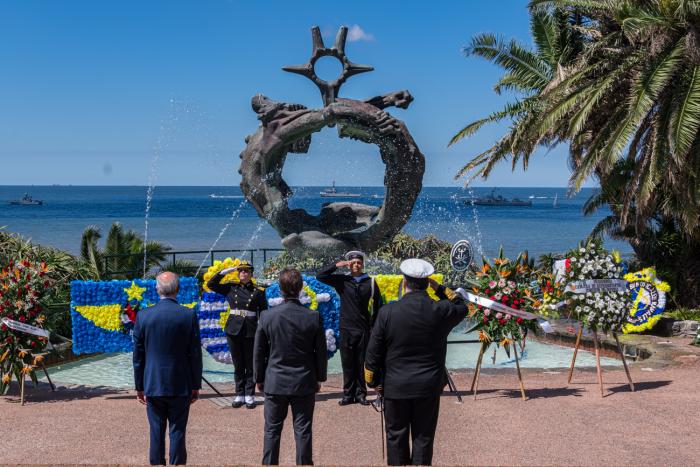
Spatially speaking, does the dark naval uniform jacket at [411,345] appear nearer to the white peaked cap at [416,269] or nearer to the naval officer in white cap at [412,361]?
the naval officer in white cap at [412,361]

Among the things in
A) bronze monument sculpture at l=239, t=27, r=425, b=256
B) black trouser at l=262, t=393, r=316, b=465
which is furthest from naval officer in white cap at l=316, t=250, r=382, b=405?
bronze monument sculpture at l=239, t=27, r=425, b=256

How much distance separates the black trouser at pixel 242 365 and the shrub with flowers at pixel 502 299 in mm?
2550

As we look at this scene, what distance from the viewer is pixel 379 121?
13.5 metres

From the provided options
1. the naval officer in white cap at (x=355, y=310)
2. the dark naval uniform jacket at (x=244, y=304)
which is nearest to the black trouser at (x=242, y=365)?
the dark naval uniform jacket at (x=244, y=304)

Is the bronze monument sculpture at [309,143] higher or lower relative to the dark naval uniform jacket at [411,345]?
higher

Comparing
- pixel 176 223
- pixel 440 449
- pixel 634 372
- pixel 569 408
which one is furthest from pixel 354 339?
pixel 176 223

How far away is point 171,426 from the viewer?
235 inches

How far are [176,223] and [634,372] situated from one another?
7334 centimetres

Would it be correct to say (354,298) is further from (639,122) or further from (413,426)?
(639,122)

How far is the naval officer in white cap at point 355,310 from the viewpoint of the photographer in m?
8.43

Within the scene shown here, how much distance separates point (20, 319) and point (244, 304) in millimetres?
2622

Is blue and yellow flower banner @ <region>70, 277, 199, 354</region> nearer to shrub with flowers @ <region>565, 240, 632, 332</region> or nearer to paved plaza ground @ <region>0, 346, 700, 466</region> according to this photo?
paved plaza ground @ <region>0, 346, 700, 466</region>

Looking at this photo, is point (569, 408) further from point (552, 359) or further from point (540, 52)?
point (540, 52)

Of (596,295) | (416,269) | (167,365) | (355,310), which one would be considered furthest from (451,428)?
(167,365)
